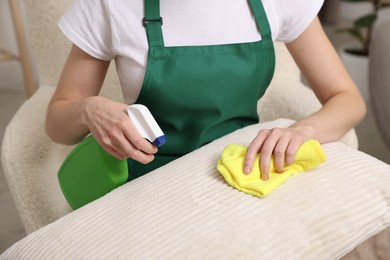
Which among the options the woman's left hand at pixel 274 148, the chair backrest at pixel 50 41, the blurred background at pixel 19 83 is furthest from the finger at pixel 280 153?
the blurred background at pixel 19 83

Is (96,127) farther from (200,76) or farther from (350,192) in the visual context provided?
(350,192)

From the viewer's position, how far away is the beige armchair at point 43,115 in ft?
3.13

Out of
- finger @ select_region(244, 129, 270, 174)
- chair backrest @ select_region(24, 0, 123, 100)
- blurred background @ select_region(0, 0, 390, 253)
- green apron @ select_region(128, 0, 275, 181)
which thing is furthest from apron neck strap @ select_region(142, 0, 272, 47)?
blurred background @ select_region(0, 0, 390, 253)

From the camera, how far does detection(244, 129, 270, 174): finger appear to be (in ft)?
2.35

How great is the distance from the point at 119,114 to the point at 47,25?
499 millimetres

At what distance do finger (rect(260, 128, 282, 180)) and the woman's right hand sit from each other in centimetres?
14

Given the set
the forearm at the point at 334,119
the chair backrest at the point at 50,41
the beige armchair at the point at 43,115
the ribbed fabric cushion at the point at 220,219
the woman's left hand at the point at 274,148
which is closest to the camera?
the ribbed fabric cushion at the point at 220,219

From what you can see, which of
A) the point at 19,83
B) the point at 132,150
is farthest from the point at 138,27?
the point at 19,83

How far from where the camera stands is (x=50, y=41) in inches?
44.8

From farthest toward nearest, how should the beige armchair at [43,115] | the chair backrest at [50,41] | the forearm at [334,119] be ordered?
1. the chair backrest at [50,41]
2. the beige armchair at [43,115]
3. the forearm at [334,119]

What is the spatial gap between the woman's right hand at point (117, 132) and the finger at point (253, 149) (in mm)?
122

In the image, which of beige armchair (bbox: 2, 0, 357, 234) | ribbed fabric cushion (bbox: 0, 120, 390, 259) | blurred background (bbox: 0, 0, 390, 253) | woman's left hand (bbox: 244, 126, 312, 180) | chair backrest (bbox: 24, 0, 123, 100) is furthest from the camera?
blurred background (bbox: 0, 0, 390, 253)

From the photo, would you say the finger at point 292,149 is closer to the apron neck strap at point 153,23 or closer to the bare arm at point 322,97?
the bare arm at point 322,97

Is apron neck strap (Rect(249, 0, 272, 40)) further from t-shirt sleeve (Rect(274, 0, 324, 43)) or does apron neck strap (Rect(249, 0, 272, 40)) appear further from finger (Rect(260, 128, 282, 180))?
finger (Rect(260, 128, 282, 180))
